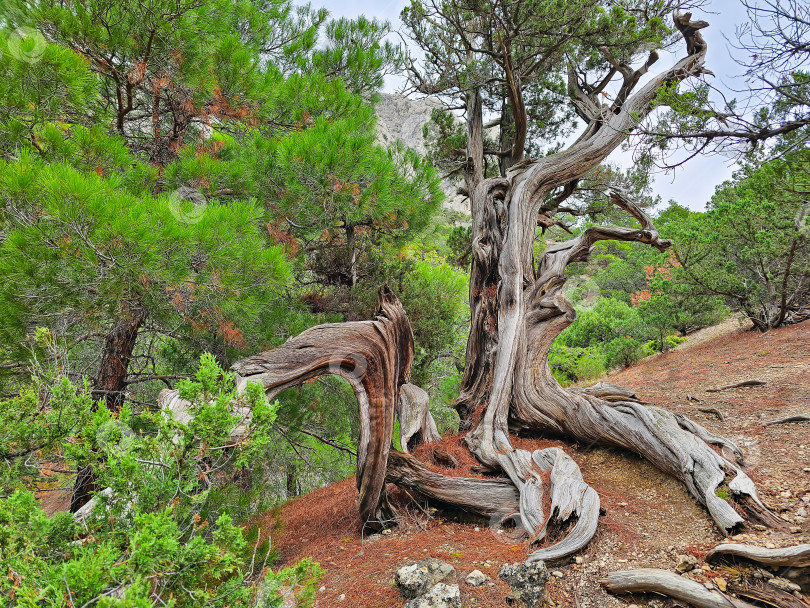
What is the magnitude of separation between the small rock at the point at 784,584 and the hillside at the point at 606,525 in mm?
274

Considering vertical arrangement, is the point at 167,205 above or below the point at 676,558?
above

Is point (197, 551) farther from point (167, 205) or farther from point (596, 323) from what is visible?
point (596, 323)

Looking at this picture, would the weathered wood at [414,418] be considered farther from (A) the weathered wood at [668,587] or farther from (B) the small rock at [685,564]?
(B) the small rock at [685,564]

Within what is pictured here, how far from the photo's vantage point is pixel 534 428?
15.9ft

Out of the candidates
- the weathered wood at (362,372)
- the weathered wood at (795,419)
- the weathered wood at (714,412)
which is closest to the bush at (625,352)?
the weathered wood at (714,412)

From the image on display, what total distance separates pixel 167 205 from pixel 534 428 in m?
4.19

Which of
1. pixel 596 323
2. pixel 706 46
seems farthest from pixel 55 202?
pixel 596 323

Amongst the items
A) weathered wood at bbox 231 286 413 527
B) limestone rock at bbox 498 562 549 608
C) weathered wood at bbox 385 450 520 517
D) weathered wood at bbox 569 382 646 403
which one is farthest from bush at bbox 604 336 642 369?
limestone rock at bbox 498 562 549 608

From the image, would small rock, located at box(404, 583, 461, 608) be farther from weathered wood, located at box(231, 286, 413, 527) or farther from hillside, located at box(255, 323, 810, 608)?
weathered wood, located at box(231, 286, 413, 527)

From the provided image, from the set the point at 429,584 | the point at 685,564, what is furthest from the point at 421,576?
the point at 685,564

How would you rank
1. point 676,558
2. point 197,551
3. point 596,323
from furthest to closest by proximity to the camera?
point 596,323
point 676,558
point 197,551

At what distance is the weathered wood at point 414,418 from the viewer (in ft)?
14.3

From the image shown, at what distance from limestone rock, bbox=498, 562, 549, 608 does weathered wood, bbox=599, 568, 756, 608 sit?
0.36 meters

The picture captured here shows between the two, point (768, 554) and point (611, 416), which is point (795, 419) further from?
point (768, 554)
